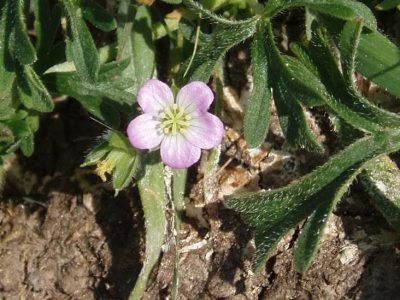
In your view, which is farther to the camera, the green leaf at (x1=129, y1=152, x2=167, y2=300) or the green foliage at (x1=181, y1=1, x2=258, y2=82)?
the green leaf at (x1=129, y1=152, x2=167, y2=300)

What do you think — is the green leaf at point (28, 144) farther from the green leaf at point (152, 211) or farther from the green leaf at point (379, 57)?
the green leaf at point (379, 57)

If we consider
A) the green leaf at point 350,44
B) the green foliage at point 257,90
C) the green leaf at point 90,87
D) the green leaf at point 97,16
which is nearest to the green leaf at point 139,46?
the green foliage at point 257,90

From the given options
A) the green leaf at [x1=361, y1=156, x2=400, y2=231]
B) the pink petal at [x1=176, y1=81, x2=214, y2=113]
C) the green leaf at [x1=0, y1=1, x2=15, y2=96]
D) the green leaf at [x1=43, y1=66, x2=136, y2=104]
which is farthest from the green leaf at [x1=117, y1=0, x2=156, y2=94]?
the green leaf at [x1=361, y1=156, x2=400, y2=231]

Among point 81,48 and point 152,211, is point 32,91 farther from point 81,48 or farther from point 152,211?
point 152,211

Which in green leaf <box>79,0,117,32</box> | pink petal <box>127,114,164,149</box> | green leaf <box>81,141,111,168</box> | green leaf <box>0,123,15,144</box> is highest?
green leaf <box>79,0,117,32</box>

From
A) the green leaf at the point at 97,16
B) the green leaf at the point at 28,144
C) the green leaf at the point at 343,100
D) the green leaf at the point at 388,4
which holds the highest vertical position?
the green leaf at the point at 388,4

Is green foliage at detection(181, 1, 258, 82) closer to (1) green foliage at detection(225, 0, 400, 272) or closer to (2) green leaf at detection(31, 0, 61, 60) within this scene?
(1) green foliage at detection(225, 0, 400, 272)
